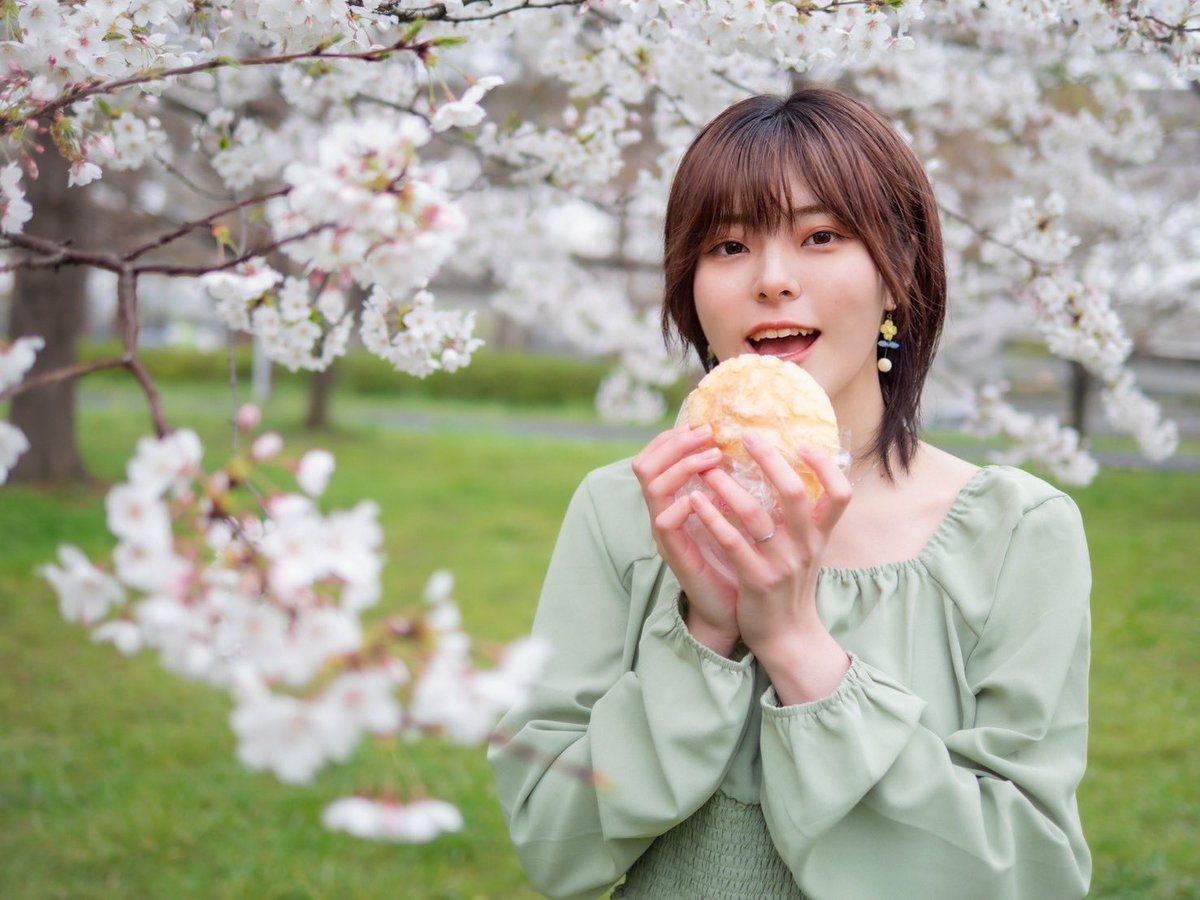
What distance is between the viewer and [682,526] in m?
1.51

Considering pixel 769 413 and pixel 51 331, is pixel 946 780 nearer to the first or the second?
pixel 769 413

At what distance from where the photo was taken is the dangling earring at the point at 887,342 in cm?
182

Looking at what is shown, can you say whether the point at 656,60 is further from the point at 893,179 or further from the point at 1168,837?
the point at 1168,837

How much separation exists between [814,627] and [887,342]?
60 cm

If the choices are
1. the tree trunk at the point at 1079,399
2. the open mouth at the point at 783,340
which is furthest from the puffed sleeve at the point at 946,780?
the tree trunk at the point at 1079,399

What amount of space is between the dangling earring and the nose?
0.27m

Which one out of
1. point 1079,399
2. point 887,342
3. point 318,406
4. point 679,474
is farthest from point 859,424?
point 1079,399

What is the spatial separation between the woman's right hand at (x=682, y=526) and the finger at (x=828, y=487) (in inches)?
5.3

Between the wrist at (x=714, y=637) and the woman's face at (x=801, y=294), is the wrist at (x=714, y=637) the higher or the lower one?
the lower one

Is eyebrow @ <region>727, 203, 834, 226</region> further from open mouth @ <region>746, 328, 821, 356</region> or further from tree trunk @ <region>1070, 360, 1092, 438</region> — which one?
tree trunk @ <region>1070, 360, 1092, 438</region>

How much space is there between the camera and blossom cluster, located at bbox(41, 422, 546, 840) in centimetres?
85

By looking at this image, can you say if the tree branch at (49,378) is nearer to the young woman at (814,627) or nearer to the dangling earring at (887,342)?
the young woman at (814,627)

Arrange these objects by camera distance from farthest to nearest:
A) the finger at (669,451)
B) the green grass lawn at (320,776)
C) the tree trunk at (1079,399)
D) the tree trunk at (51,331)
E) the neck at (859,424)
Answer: the tree trunk at (1079,399) < the tree trunk at (51,331) < the green grass lawn at (320,776) < the neck at (859,424) < the finger at (669,451)

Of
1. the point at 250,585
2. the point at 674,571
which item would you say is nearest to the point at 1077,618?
the point at 674,571
